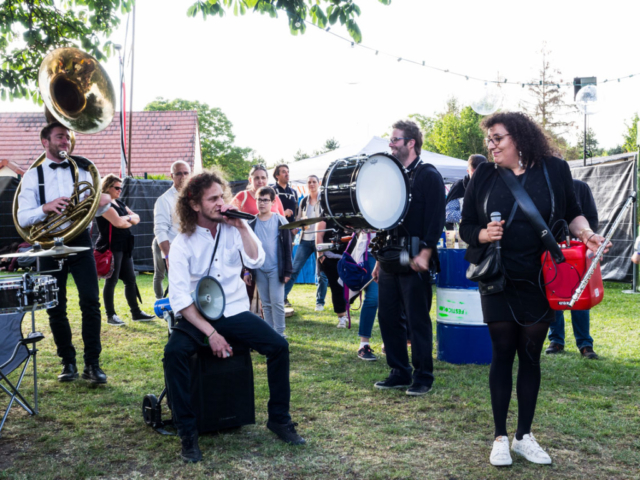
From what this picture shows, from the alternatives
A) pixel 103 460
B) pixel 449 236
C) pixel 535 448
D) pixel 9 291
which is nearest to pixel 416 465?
pixel 535 448

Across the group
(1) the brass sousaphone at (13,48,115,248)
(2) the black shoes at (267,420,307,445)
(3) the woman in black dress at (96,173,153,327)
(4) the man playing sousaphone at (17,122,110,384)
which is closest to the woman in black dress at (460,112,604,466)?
(2) the black shoes at (267,420,307,445)

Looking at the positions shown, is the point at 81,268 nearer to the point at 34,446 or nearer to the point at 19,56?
the point at 34,446

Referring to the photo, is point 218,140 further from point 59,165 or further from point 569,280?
point 569,280

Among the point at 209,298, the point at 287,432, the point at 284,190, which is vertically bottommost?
the point at 287,432

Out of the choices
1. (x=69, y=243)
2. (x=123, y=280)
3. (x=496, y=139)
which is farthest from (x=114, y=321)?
(x=496, y=139)

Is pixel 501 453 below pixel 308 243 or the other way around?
below

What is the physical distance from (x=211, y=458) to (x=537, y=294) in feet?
6.73

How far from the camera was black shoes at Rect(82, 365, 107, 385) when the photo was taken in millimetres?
4926

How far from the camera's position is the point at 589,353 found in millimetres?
5637

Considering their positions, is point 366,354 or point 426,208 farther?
point 366,354

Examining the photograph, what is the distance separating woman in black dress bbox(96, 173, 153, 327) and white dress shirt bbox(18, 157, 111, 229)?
256 centimetres

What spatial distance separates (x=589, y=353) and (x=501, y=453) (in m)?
2.93

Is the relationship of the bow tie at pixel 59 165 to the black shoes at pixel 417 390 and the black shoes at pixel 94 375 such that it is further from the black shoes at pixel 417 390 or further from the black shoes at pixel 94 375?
the black shoes at pixel 417 390

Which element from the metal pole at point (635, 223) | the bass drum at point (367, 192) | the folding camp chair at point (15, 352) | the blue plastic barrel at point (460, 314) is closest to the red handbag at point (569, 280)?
the bass drum at point (367, 192)
